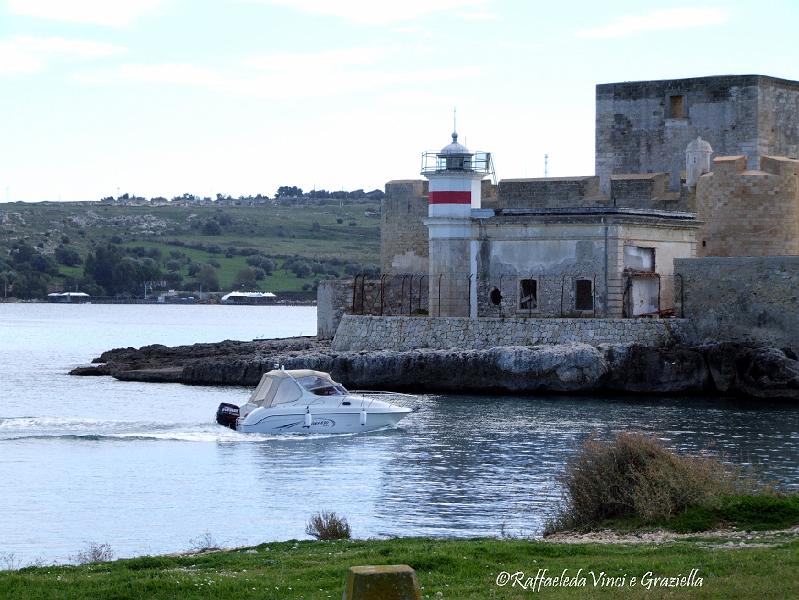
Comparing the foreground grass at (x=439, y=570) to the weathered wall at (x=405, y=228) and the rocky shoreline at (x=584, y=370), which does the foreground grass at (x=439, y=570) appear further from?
the weathered wall at (x=405, y=228)

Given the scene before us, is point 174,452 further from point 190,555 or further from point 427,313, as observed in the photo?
point 427,313

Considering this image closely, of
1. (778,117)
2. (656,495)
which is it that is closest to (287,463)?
(656,495)

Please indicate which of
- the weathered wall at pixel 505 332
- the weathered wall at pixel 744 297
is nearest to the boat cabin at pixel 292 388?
the weathered wall at pixel 505 332

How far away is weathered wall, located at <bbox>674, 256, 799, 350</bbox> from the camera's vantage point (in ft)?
116

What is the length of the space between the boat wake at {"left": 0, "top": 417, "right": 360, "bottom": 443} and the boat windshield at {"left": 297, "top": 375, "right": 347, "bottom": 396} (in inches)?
34.5

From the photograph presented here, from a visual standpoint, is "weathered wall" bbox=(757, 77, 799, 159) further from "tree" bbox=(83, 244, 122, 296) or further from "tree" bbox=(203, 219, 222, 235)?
"tree" bbox=(203, 219, 222, 235)

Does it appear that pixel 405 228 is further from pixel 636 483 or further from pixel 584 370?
pixel 636 483

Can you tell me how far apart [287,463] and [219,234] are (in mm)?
120864

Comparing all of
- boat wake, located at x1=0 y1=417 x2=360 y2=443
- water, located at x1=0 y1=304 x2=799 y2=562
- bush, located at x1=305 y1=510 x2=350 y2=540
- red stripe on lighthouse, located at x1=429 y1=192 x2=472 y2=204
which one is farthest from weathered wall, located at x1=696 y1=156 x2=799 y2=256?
bush, located at x1=305 y1=510 x2=350 y2=540

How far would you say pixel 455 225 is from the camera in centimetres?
3806

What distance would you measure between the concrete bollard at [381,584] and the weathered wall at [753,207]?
32.7 metres

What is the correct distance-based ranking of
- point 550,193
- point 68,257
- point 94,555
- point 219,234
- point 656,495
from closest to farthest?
point 94,555 → point 656,495 → point 550,193 → point 68,257 → point 219,234

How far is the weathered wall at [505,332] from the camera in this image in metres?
35.5

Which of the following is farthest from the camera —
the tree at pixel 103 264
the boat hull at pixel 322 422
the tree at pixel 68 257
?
the tree at pixel 68 257
